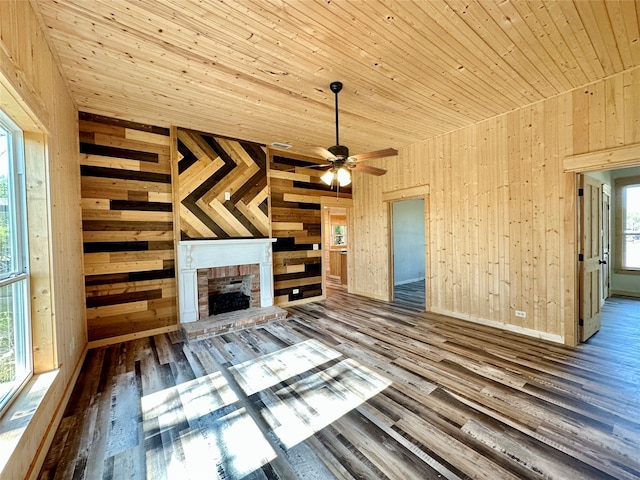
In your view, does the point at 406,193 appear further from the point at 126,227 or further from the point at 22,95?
the point at 22,95

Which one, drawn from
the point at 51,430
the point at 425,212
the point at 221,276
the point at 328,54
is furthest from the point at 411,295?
the point at 51,430

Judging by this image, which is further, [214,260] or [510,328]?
[214,260]

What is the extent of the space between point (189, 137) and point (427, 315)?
4940 mm

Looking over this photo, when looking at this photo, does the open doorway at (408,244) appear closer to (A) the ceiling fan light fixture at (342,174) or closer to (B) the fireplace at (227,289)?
(B) the fireplace at (227,289)

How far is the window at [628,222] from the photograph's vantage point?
5.73 metres

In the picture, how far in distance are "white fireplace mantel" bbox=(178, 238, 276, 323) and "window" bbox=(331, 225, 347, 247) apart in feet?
17.5

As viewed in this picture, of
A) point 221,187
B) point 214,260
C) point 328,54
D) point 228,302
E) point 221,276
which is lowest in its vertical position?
point 228,302

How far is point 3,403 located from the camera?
168cm

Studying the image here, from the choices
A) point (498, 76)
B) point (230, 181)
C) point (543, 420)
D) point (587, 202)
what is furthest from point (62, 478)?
point (587, 202)

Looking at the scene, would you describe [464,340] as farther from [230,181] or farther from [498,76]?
Answer: [230,181]

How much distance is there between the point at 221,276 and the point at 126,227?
154 centimetres

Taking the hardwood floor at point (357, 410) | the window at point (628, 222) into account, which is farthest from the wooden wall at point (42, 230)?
the window at point (628, 222)

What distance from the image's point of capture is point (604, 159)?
10.3 ft

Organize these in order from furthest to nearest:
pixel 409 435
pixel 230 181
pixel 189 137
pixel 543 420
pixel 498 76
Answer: pixel 230 181, pixel 189 137, pixel 498 76, pixel 543 420, pixel 409 435
